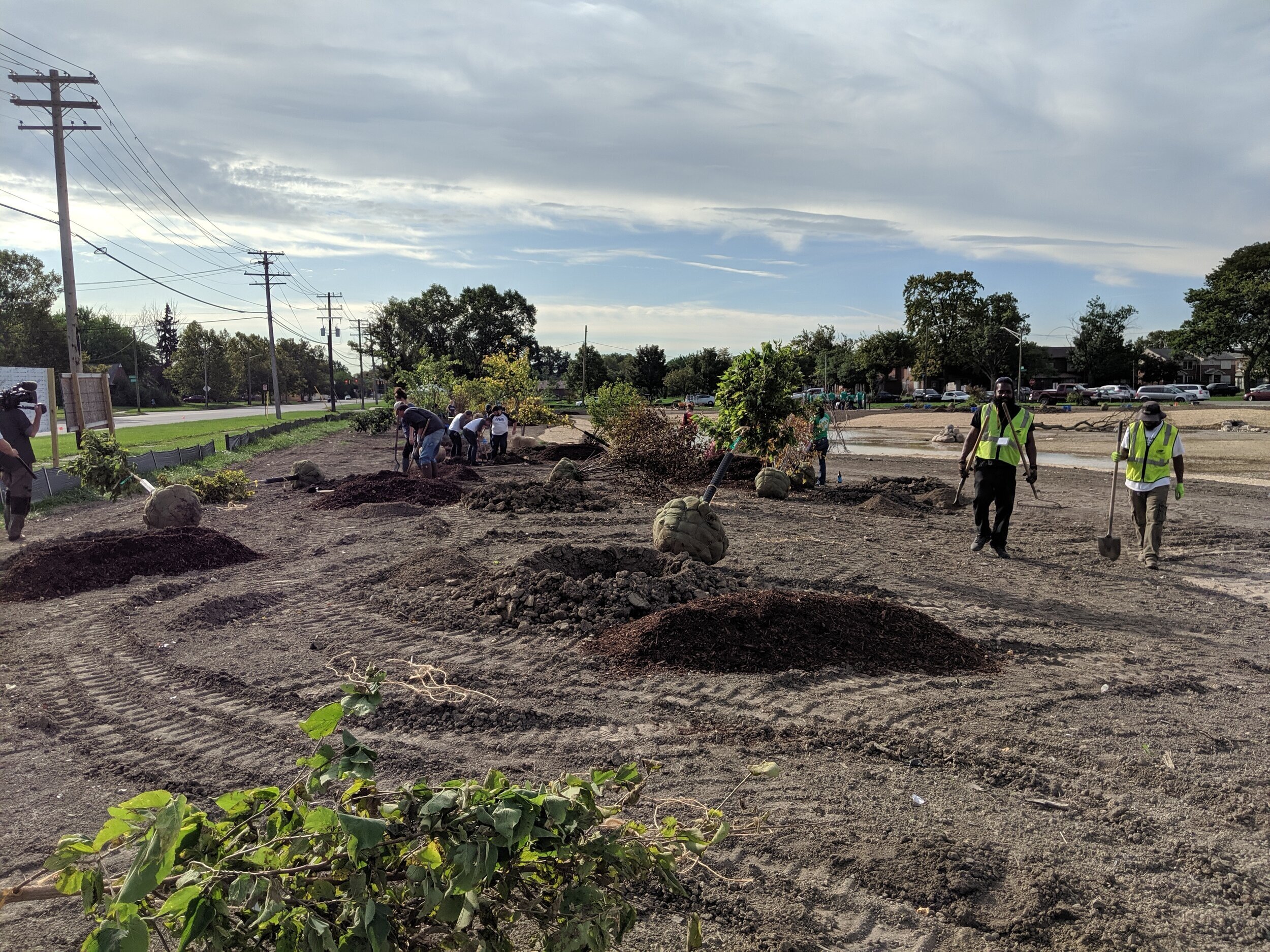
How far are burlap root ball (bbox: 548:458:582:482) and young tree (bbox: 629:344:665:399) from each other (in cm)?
6340

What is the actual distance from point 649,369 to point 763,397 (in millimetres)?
70662

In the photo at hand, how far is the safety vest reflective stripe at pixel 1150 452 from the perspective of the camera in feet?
31.1

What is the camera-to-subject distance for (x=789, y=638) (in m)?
6.06

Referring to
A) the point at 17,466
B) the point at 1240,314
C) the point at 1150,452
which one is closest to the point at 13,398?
the point at 17,466

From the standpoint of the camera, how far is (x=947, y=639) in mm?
6203

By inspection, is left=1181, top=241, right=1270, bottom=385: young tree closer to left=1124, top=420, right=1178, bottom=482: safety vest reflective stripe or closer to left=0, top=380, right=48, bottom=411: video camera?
left=1124, top=420, right=1178, bottom=482: safety vest reflective stripe

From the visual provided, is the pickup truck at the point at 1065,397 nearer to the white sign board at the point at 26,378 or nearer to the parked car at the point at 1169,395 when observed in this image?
the parked car at the point at 1169,395

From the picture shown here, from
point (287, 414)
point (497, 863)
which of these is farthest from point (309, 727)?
point (287, 414)

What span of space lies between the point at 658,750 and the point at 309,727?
2784 millimetres

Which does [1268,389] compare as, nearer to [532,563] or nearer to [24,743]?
[532,563]

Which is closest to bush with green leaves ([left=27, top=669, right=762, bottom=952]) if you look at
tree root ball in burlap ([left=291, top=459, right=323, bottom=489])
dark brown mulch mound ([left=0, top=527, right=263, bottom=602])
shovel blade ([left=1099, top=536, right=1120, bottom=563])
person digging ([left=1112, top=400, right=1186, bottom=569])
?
dark brown mulch mound ([left=0, top=527, right=263, bottom=602])

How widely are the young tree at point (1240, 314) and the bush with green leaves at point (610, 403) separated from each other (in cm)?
6487

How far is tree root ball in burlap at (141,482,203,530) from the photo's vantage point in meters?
11.0

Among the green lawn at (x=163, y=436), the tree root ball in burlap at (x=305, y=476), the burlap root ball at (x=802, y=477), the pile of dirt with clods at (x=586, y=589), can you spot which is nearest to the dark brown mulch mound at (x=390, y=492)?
the tree root ball in burlap at (x=305, y=476)
